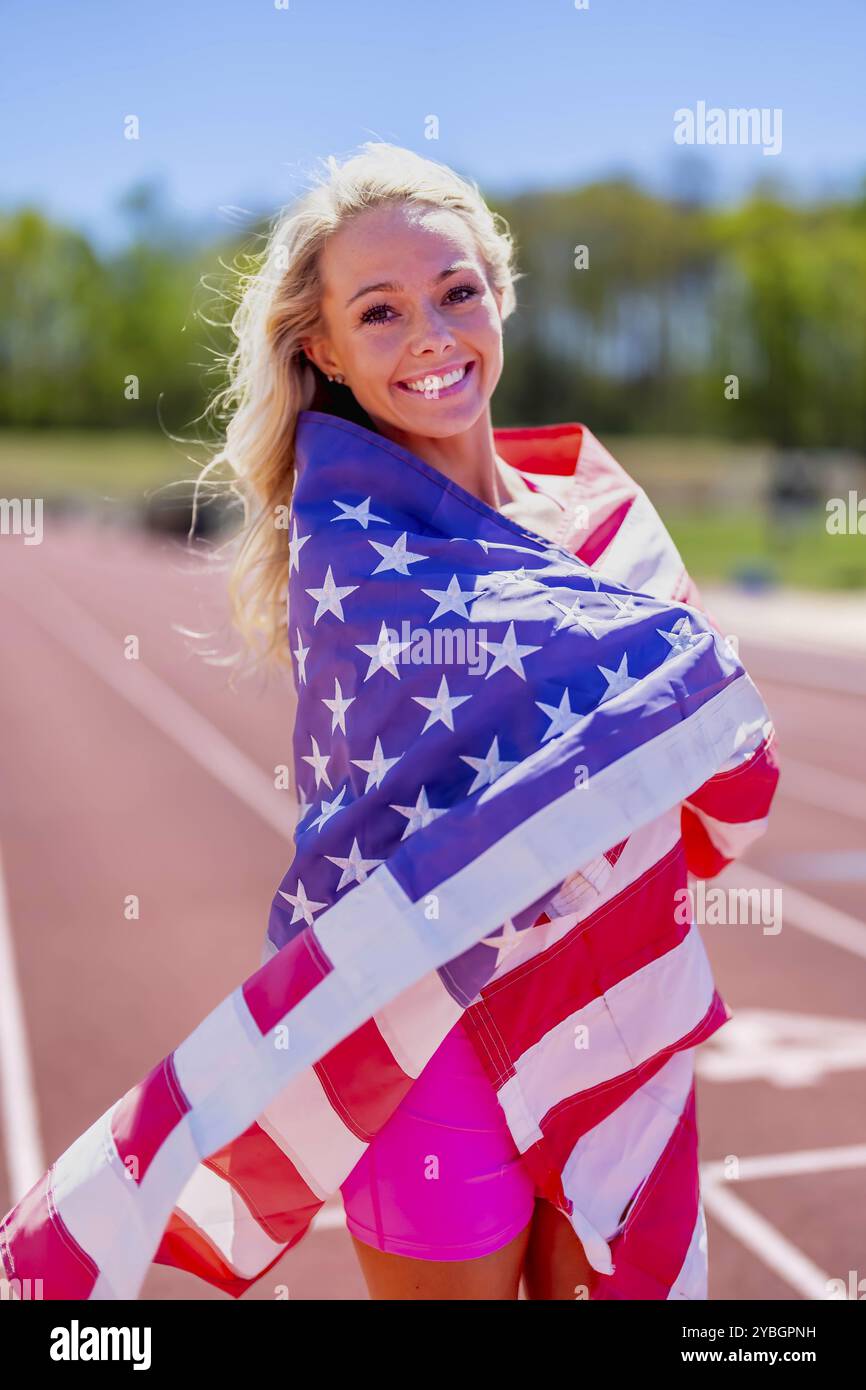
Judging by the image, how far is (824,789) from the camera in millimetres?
9820

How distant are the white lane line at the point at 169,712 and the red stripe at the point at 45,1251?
671cm

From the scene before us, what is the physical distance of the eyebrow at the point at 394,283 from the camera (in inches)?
79.4

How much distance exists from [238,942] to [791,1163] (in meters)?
2.97

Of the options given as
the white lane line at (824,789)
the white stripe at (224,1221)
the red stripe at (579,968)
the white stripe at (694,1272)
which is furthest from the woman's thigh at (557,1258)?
the white lane line at (824,789)

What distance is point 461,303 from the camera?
2.06 m

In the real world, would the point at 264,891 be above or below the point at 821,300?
below

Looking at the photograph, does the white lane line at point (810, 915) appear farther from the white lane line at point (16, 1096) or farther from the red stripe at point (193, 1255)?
the red stripe at point (193, 1255)

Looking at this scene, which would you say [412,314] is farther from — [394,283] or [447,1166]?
[447,1166]

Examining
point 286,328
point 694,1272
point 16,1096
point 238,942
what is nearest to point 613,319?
point 238,942

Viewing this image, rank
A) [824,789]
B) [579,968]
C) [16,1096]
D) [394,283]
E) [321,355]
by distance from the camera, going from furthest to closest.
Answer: [824,789] < [16,1096] < [321,355] < [394,283] < [579,968]

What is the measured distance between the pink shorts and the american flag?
0.13 feet
